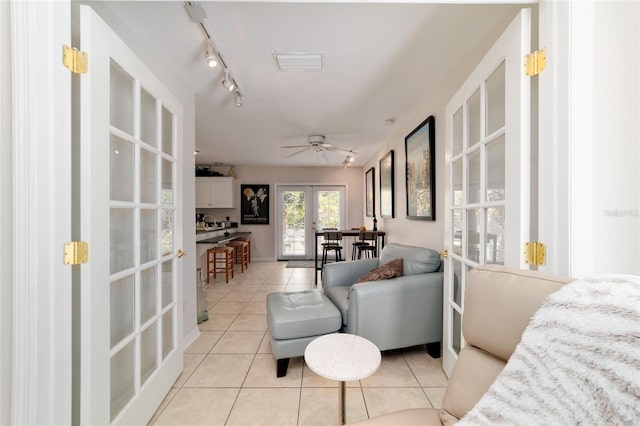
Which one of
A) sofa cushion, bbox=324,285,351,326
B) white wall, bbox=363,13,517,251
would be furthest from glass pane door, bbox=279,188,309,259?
sofa cushion, bbox=324,285,351,326

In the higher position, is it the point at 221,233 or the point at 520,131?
the point at 520,131

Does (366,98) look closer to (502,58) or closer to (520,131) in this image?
(502,58)

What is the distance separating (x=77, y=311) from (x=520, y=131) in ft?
6.96

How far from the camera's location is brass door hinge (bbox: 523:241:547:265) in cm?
100

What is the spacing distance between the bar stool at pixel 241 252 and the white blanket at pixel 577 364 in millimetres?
4911

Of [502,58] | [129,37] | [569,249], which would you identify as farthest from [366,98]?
[569,249]

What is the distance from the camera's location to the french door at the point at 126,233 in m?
1.03

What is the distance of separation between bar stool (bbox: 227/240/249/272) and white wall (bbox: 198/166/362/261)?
632 mm

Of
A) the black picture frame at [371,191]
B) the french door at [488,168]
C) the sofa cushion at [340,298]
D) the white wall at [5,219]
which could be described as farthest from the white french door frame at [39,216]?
the black picture frame at [371,191]

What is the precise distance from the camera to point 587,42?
897 mm

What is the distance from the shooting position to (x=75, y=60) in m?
1.00

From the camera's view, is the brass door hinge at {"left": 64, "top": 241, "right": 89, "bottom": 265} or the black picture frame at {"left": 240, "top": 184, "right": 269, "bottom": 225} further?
the black picture frame at {"left": 240, "top": 184, "right": 269, "bottom": 225}

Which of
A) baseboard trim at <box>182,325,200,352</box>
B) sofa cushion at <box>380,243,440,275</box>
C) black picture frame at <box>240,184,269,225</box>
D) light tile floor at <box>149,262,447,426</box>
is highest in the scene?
black picture frame at <box>240,184,269,225</box>

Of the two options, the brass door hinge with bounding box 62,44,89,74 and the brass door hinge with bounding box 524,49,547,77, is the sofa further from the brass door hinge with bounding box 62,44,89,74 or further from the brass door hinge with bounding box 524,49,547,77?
the brass door hinge with bounding box 62,44,89,74
